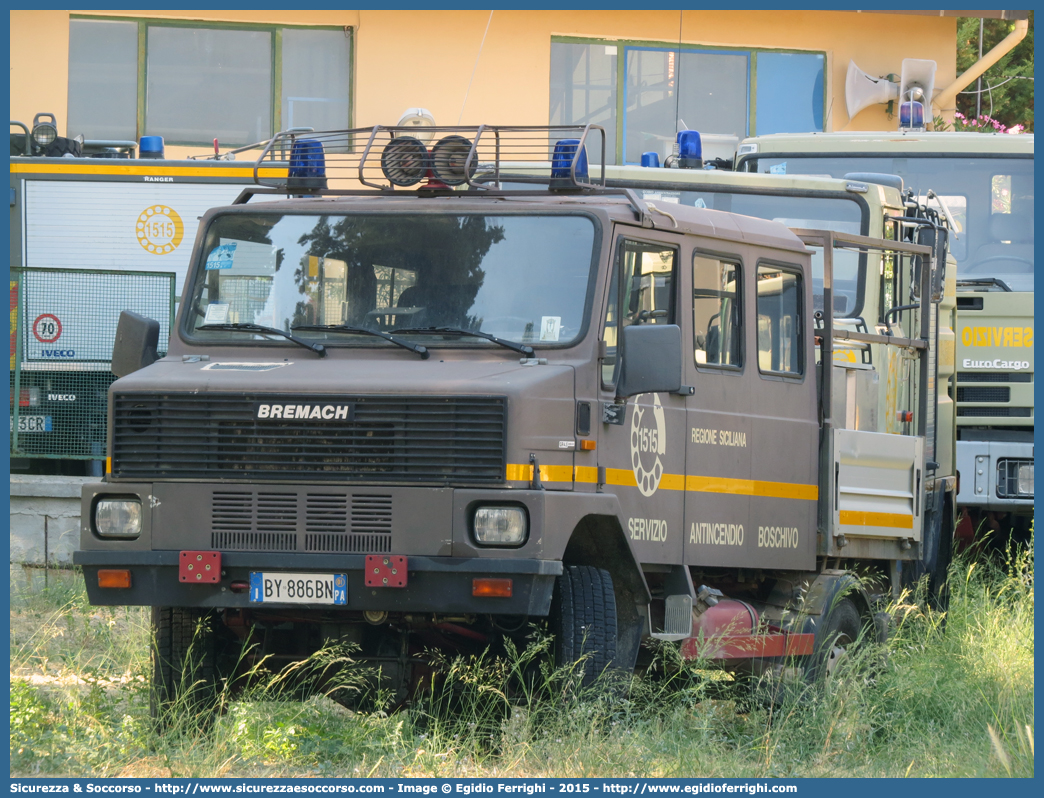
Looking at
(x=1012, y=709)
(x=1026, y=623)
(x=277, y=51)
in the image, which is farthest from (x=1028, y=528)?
(x=277, y=51)

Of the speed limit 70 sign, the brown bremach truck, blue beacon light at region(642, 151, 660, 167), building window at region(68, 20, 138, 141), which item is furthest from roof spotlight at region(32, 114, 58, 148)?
the brown bremach truck

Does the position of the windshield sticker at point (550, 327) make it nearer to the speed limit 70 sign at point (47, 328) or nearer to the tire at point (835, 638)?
the tire at point (835, 638)

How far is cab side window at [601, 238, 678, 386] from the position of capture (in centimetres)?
696

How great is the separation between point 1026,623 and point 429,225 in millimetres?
4836

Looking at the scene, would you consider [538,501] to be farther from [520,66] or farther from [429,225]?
[520,66]

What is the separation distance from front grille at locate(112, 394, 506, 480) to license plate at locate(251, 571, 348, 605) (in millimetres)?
275

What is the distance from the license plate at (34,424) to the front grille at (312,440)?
20.8 feet

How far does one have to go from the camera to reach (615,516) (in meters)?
6.84

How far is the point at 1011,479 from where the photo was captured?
39.4 feet

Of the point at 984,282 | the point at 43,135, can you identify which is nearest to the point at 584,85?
the point at 43,135

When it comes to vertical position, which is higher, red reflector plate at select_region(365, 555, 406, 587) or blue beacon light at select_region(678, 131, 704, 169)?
blue beacon light at select_region(678, 131, 704, 169)

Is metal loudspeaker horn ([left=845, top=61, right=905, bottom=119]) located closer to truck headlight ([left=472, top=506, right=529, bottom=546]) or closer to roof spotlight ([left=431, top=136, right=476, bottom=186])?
roof spotlight ([left=431, top=136, right=476, bottom=186])

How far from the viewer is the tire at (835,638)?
8289 mm
